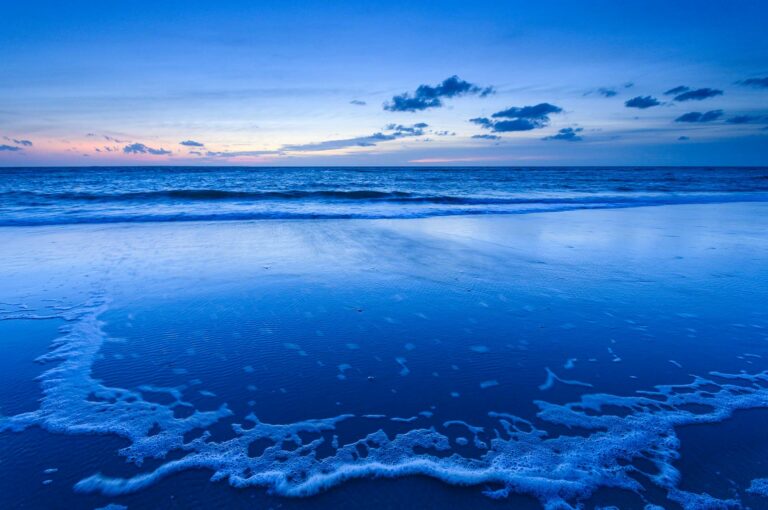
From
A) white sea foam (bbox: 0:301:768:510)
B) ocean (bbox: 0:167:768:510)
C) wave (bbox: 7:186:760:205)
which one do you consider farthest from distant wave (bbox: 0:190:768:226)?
white sea foam (bbox: 0:301:768:510)

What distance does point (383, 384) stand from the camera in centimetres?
363

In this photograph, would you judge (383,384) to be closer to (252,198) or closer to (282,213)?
(282,213)

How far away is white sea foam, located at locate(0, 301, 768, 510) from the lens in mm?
2537

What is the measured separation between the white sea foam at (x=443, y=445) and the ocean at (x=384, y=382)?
0.6 inches

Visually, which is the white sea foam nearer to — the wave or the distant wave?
the distant wave

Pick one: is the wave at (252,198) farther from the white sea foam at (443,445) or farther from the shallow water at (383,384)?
the white sea foam at (443,445)

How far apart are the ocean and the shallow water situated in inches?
0.7

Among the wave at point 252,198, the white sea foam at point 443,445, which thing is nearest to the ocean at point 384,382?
the white sea foam at point 443,445

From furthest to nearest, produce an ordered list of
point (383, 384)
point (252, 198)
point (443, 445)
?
point (252, 198) → point (383, 384) → point (443, 445)

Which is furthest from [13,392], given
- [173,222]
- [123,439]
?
[173,222]

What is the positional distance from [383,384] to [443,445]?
90 centimetres

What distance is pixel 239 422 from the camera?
10.1 feet

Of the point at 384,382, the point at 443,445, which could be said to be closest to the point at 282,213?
the point at 384,382

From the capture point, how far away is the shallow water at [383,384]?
254 centimetres
